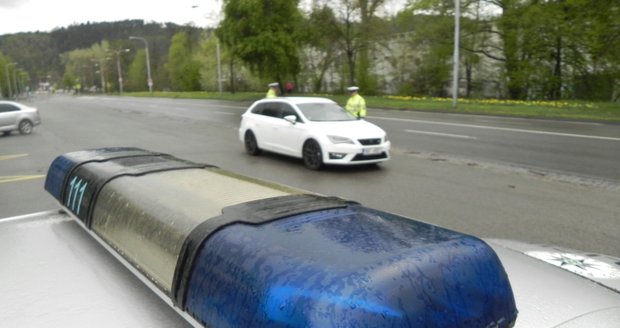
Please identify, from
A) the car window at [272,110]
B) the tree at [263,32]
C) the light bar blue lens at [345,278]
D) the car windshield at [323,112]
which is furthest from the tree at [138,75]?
the light bar blue lens at [345,278]

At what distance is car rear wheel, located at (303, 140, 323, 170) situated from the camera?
1043cm

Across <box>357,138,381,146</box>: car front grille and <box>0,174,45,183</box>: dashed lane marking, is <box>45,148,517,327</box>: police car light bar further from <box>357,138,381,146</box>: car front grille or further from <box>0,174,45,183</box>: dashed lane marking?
<box>0,174,45,183</box>: dashed lane marking

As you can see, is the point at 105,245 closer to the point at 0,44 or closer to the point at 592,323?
the point at 592,323

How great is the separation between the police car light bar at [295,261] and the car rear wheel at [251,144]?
10.5 metres

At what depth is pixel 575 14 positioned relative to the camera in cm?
3006

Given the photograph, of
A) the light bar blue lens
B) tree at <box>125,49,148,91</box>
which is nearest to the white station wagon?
the light bar blue lens

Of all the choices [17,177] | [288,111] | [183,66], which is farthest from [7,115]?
[183,66]

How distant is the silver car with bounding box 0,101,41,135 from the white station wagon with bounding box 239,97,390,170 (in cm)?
1203

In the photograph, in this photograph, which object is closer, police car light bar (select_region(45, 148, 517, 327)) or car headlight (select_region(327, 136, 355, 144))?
police car light bar (select_region(45, 148, 517, 327))

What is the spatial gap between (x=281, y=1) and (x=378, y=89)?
11.6 m

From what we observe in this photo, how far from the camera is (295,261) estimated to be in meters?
1.34

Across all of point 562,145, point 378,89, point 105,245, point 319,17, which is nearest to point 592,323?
point 105,245

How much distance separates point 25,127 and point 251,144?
12571mm

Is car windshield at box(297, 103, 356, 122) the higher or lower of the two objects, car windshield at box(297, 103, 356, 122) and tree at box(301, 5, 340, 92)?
the lower
